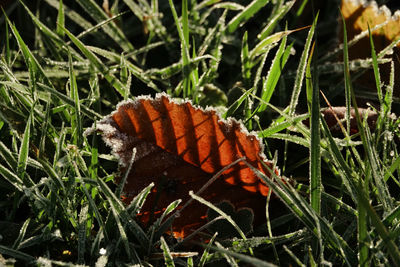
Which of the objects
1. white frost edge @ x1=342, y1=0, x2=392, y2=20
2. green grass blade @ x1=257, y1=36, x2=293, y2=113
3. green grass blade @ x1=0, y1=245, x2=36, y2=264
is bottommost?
green grass blade @ x1=0, y1=245, x2=36, y2=264

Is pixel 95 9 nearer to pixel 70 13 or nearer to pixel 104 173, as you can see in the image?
pixel 70 13

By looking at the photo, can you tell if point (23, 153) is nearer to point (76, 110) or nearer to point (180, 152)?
point (76, 110)

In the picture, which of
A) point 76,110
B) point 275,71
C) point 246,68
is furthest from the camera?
point 246,68

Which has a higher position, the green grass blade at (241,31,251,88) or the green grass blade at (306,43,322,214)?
the green grass blade at (241,31,251,88)

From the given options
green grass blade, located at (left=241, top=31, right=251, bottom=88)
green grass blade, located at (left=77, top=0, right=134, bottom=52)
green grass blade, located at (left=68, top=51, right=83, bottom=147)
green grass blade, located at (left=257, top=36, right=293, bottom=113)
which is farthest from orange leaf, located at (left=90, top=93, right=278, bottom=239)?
green grass blade, located at (left=77, top=0, right=134, bottom=52)

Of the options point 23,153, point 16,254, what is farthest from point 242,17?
point 16,254

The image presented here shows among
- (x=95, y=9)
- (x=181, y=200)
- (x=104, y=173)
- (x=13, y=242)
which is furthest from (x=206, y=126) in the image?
(x=95, y=9)

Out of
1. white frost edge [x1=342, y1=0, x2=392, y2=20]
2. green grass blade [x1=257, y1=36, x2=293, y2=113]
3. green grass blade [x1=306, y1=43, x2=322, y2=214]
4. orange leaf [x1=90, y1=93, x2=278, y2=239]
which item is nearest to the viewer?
green grass blade [x1=306, y1=43, x2=322, y2=214]

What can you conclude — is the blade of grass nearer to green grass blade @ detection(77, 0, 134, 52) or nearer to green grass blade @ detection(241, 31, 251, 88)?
green grass blade @ detection(241, 31, 251, 88)

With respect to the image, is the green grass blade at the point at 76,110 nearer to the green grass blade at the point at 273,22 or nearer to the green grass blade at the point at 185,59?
the green grass blade at the point at 185,59
